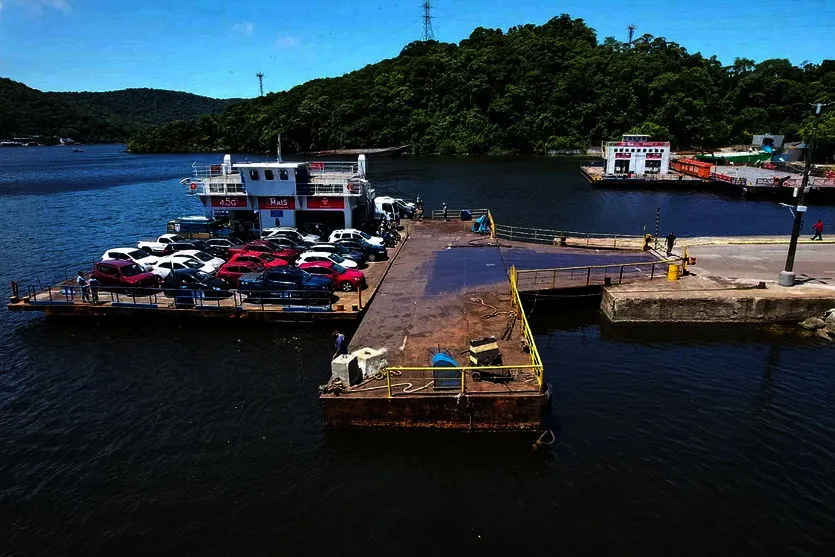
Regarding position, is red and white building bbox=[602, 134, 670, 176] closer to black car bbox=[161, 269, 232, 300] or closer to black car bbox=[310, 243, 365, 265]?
black car bbox=[310, 243, 365, 265]

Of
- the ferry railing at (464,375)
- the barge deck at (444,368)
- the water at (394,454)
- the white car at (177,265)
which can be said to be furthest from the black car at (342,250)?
the ferry railing at (464,375)

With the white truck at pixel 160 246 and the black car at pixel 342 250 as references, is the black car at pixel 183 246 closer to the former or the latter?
the white truck at pixel 160 246

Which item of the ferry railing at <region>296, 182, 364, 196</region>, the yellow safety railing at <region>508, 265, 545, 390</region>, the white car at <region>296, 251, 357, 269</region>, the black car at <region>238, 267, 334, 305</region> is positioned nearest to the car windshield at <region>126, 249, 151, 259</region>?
the black car at <region>238, 267, 334, 305</region>

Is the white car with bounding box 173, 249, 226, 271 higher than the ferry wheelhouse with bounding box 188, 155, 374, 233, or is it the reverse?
the ferry wheelhouse with bounding box 188, 155, 374, 233

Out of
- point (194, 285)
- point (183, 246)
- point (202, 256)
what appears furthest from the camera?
point (183, 246)

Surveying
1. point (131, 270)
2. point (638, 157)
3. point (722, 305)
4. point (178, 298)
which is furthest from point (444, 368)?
point (638, 157)

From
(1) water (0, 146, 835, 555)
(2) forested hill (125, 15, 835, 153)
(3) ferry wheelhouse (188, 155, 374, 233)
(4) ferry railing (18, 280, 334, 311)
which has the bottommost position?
(1) water (0, 146, 835, 555)

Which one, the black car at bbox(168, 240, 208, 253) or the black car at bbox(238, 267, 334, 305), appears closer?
the black car at bbox(238, 267, 334, 305)

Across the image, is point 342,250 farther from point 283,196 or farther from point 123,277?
point 123,277
